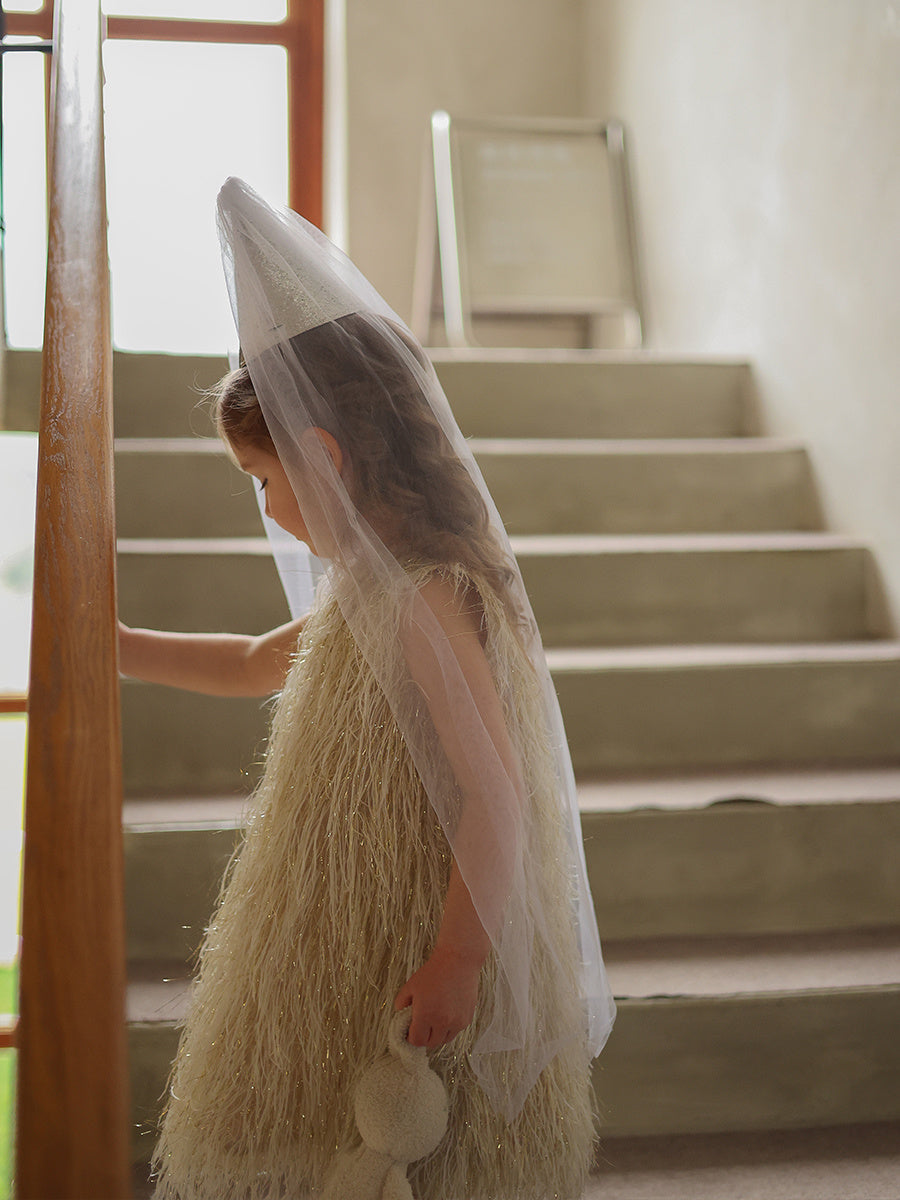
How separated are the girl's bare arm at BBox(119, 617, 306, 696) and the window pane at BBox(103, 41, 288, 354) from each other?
10.1 feet

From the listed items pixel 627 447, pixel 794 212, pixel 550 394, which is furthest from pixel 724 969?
pixel 794 212

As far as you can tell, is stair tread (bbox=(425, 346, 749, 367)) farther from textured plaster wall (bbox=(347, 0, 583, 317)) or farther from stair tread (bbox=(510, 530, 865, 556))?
textured plaster wall (bbox=(347, 0, 583, 317))

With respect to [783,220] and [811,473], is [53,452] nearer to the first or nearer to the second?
[811,473]

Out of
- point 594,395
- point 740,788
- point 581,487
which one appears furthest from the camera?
point 594,395

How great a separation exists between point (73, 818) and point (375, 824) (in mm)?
394

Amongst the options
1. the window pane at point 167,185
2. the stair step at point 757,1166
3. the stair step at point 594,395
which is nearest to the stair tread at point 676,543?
the stair step at point 594,395

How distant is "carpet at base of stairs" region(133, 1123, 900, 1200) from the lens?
1.42m

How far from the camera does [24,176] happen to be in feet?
13.6

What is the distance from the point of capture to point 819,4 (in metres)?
2.49

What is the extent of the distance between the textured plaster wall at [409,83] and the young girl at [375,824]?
3137mm

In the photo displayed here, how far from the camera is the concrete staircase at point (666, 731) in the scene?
1.54 metres

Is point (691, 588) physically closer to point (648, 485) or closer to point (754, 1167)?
point (648, 485)

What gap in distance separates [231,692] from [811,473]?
1.68 metres

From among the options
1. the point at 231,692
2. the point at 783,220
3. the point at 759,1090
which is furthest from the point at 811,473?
the point at 231,692
